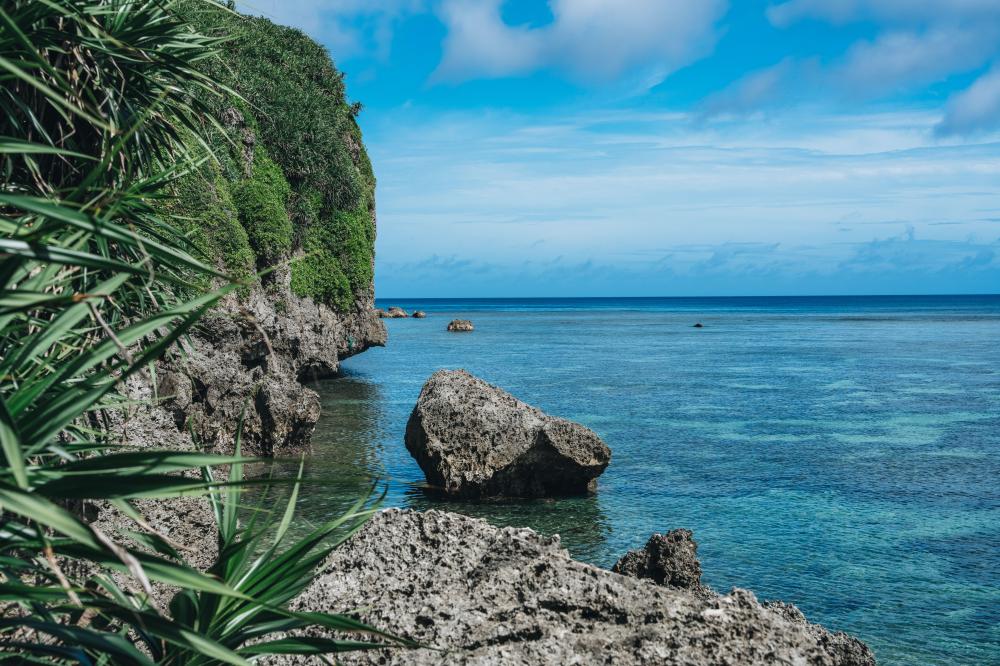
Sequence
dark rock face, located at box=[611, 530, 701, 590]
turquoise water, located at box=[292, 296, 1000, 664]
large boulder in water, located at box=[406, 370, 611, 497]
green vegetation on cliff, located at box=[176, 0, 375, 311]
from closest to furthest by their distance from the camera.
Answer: dark rock face, located at box=[611, 530, 701, 590] < turquoise water, located at box=[292, 296, 1000, 664] < large boulder in water, located at box=[406, 370, 611, 497] < green vegetation on cliff, located at box=[176, 0, 375, 311]

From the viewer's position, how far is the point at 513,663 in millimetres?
4934

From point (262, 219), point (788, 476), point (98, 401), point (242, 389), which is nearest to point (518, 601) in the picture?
point (98, 401)

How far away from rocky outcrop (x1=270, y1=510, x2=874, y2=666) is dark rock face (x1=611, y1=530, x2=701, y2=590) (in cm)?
297

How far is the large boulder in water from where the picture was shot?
54.7 feet

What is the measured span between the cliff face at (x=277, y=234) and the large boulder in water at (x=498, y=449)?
4039 millimetres

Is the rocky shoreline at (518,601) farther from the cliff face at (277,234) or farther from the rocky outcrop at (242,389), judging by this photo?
the rocky outcrop at (242,389)

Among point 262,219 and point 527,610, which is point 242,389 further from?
point 527,610

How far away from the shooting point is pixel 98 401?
14.5 feet

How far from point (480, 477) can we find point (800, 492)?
742 centimetres

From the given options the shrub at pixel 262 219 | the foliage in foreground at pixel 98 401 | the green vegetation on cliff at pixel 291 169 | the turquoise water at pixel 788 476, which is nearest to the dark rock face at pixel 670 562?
the turquoise water at pixel 788 476

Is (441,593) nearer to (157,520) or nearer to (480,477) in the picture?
(157,520)

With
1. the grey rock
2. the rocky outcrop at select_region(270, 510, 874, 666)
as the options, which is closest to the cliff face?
the rocky outcrop at select_region(270, 510, 874, 666)

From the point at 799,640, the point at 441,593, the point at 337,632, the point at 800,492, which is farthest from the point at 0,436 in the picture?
the point at 800,492

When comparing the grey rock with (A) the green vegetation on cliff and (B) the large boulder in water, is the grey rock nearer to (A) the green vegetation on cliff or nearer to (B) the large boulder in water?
(B) the large boulder in water
